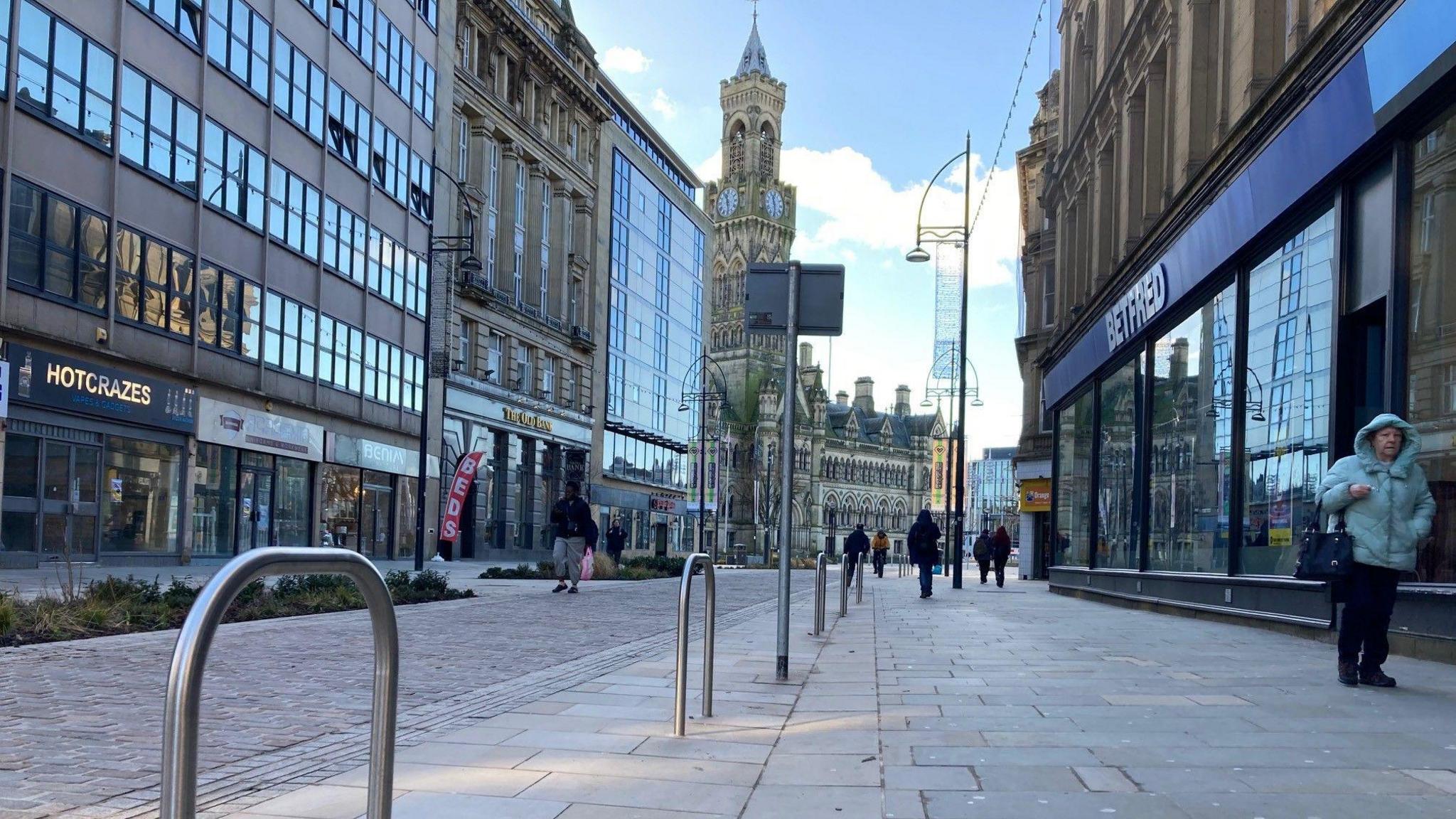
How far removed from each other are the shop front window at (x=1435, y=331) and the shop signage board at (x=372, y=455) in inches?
1160

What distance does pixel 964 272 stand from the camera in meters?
33.8

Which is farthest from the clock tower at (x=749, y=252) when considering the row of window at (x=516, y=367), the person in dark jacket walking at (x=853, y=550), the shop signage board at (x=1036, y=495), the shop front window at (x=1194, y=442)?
the shop front window at (x=1194, y=442)

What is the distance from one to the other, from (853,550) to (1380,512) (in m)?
19.4

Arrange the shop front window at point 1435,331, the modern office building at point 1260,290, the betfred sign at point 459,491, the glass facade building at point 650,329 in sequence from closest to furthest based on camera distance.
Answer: the shop front window at point 1435,331 → the modern office building at point 1260,290 → the betfred sign at point 459,491 → the glass facade building at point 650,329

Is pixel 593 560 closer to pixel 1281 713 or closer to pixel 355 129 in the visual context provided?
pixel 355 129

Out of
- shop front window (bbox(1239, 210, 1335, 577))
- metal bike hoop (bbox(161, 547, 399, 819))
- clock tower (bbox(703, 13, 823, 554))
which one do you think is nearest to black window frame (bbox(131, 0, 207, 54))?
shop front window (bbox(1239, 210, 1335, 577))

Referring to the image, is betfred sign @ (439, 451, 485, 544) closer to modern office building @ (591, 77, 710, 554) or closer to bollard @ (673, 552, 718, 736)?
bollard @ (673, 552, 718, 736)

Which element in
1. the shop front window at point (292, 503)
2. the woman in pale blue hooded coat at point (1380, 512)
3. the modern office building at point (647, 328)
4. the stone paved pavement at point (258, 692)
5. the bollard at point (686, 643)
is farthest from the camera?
the modern office building at point (647, 328)

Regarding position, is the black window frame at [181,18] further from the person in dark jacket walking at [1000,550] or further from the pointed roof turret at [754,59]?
the pointed roof turret at [754,59]

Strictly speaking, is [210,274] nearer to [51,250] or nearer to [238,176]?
[238,176]

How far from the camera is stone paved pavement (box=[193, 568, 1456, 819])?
4836mm

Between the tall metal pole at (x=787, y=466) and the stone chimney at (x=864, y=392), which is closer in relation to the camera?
the tall metal pole at (x=787, y=466)

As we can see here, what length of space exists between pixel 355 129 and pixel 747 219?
332 ft

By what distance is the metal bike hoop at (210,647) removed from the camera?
2.50 metres
